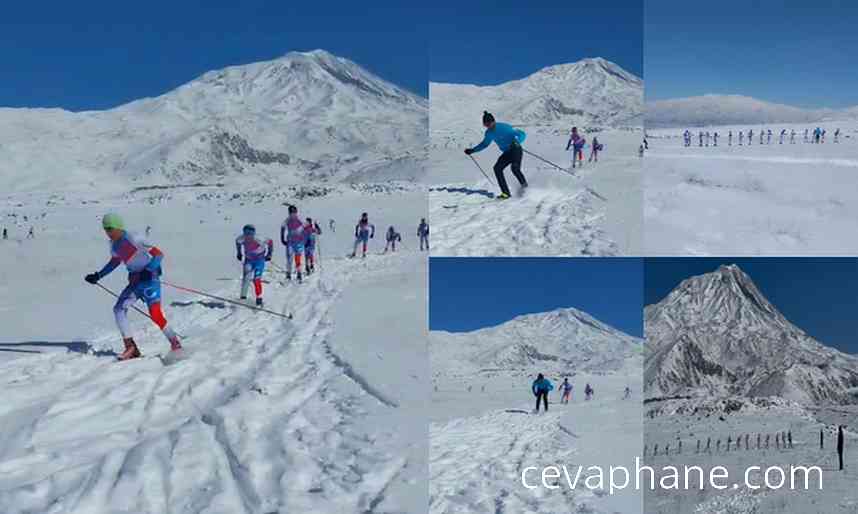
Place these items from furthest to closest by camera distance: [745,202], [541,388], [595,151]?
[595,151]
[541,388]
[745,202]

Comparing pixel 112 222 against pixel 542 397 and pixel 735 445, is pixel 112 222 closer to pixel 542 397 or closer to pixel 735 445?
pixel 542 397

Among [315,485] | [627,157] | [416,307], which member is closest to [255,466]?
[315,485]

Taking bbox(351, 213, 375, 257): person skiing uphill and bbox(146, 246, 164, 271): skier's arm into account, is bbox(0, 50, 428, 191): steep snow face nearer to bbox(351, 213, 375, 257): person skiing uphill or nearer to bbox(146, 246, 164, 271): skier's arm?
bbox(351, 213, 375, 257): person skiing uphill

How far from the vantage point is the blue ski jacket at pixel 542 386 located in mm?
5923

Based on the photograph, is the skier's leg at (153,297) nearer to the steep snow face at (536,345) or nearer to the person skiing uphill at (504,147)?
the steep snow face at (536,345)

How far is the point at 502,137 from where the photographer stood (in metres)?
5.81

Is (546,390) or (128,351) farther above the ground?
(128,351)

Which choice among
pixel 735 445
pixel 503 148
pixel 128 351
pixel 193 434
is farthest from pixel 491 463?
pixel 128 351

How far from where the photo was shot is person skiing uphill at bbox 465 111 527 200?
5.71 m

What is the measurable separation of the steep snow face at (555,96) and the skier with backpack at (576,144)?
0.96 feet

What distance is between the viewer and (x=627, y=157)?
20.0 ft

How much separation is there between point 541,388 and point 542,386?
32 millimetres

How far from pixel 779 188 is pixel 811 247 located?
1.00 metres

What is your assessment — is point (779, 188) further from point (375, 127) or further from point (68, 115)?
point (68, 115)
